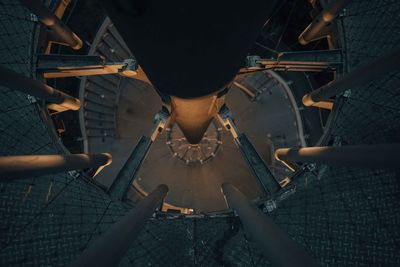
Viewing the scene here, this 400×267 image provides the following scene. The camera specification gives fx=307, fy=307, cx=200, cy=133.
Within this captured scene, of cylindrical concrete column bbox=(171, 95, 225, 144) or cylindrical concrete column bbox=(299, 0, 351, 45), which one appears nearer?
cylindrical concrete column bbox=(171, 95, 225, 144)

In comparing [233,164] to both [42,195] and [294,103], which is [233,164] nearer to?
[294,103]

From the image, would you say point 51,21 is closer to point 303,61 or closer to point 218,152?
point 303,61

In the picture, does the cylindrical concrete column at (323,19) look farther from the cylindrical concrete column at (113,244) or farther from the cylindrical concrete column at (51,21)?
the cylindrical concrete column at (51,21)

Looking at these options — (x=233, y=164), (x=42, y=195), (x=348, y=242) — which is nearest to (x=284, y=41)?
(x=233, y=164)

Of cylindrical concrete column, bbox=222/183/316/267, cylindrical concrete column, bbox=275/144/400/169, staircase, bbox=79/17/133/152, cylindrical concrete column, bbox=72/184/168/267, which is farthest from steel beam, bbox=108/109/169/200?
staircase, bbox=79/17/133/152

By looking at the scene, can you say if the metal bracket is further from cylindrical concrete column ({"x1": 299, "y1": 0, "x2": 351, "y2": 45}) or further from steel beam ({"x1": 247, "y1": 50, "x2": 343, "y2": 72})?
cylindrical concrete column ({"x1": 299, "y1": 0, "x2": 351, "y2": 45})

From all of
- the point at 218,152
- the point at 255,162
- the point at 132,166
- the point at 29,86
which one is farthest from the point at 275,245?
the point at 218,152
